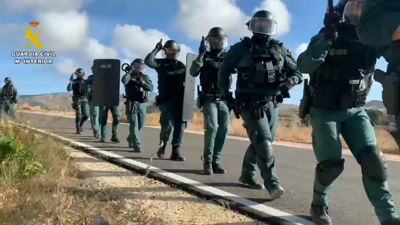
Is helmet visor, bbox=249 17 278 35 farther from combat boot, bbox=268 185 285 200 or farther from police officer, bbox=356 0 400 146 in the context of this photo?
police officer, bbox=356 0 400 146

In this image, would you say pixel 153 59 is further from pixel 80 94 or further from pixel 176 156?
pixel 80 94

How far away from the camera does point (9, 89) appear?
649 inches

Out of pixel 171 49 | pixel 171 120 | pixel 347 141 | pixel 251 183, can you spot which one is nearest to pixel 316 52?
pixel 347 141

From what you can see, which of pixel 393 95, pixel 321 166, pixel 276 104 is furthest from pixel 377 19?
pixel 276 104

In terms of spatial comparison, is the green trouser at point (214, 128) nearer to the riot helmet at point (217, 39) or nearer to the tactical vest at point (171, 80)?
the riot helmet at point (217, 39)

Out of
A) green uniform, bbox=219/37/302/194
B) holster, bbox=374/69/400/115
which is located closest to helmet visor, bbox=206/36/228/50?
green uniform, bbox=219/37/302/194

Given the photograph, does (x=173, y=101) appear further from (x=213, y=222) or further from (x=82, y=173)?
(x=213, y=222)

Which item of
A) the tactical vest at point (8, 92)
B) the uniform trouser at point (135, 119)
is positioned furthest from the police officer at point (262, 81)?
the tactical vest at point (8, 92)

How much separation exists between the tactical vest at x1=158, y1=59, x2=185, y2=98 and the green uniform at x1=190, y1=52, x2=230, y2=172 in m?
1.15

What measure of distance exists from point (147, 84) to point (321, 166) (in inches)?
236

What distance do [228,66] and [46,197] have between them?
2.54m

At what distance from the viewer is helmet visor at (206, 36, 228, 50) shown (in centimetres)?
600

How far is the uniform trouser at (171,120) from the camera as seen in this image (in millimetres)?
7402

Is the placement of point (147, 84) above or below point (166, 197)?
above
